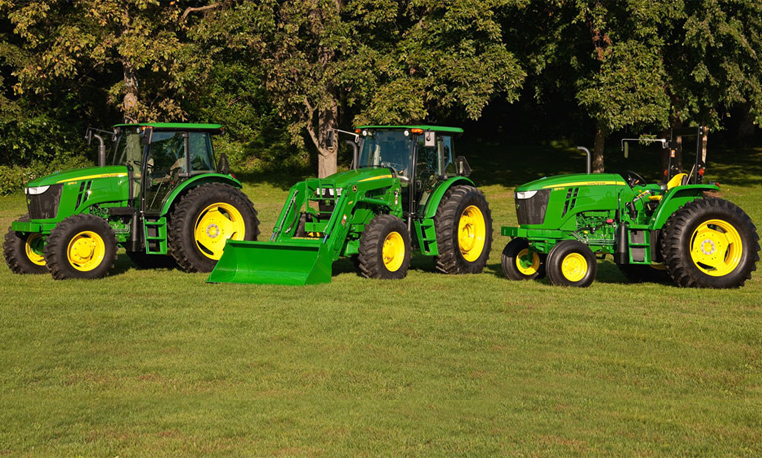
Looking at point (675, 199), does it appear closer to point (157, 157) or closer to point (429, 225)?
point (429, 225)

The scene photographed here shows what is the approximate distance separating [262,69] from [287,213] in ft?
46.5

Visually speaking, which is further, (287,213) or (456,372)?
(287,213)

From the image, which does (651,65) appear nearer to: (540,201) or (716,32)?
(716,32)

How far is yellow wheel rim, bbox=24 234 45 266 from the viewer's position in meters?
14.0

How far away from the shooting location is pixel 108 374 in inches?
310

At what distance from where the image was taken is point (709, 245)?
12.5 metres

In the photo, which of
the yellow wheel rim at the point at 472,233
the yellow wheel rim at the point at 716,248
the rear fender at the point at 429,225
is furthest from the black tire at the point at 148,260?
the yellow wheel rim at the point at 716,248

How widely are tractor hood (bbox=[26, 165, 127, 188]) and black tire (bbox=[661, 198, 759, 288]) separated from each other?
7307 mm

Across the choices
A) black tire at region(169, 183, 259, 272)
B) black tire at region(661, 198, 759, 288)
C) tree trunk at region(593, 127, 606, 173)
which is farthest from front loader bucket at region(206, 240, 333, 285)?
tree trunk at region(593, 127, 606, 173)

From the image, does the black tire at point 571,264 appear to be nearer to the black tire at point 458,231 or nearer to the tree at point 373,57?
the black tire at point 458,231

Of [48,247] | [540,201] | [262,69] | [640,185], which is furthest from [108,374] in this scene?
[262,69]

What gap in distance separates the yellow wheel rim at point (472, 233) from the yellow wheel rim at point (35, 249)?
19.2 ft

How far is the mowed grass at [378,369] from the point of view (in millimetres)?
6266

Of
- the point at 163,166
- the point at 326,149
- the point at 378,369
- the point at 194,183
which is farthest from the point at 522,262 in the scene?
the point at 326,149
